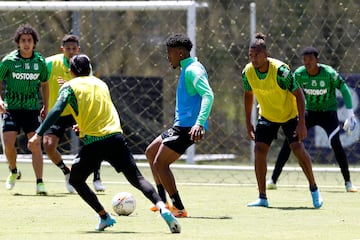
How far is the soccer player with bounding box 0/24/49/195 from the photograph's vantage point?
14758 mm

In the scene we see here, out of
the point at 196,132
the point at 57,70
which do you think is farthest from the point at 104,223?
the point at 57,70

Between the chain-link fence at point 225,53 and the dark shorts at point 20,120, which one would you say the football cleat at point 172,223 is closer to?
the dark shorts at point 20,120

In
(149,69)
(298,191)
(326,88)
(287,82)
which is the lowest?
(149,69)

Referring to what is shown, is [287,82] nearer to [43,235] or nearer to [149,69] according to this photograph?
[43,235]

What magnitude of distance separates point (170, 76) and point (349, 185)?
7.28 metres

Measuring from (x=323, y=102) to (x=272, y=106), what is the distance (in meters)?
2.84

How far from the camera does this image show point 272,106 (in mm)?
13164

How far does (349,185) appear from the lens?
15508mm

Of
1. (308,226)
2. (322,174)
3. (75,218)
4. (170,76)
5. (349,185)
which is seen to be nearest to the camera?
(308,226)

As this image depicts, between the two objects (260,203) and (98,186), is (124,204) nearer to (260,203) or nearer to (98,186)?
(260,203)

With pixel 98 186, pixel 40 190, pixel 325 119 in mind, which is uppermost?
pixel 325 119

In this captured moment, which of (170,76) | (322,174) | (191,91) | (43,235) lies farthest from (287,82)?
(170,76)

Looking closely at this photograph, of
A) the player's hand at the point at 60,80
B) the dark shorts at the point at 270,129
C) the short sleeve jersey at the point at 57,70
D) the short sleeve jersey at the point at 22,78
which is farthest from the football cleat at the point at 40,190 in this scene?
the dark shorts at the point at 270,129

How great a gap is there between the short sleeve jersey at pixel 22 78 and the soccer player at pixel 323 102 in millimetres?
3764
